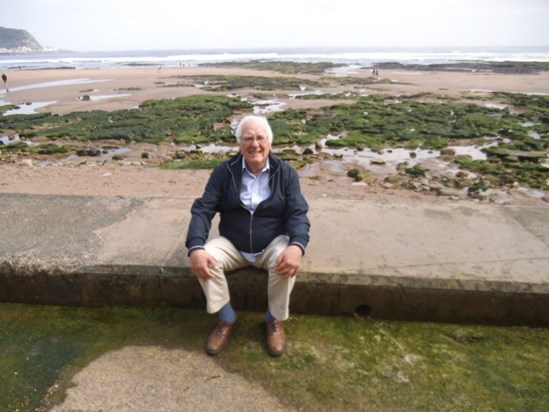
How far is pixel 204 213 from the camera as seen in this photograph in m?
2.90

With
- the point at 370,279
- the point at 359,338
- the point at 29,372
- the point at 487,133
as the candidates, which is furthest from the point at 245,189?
the point at 487,133

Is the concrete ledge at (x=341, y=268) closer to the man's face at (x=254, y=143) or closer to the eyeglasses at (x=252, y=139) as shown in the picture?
the man's face at (x=254, y=143)

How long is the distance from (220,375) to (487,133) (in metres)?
12.8

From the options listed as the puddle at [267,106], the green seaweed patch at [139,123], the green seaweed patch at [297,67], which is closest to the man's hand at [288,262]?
the green seaweed patch at [139,123]

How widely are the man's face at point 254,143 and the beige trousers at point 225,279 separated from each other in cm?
58

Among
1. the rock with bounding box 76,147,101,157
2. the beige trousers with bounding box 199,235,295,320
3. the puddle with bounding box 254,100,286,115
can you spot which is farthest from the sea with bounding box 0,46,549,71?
the beige trousers with bounding box 199,235,295,320

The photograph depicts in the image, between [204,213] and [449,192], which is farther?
[449,192]

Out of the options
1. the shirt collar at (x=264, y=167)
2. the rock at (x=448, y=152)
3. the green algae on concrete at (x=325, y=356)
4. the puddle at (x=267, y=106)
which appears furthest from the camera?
the puddle at (x=267, y=106)

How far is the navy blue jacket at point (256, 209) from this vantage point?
2.90 metres

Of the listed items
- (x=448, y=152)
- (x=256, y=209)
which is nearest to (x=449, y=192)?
(x=448, y=152)

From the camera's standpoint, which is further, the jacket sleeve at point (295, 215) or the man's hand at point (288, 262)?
the jacket sleeve at point (295, 215)

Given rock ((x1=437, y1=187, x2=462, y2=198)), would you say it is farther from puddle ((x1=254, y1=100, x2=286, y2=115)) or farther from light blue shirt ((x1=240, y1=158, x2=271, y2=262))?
puddle ((x1=254, y1=100, x2=286, y2=115))

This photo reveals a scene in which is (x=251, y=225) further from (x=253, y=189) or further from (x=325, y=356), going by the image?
(x=325, y=356)

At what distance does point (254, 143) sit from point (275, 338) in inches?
52.1
